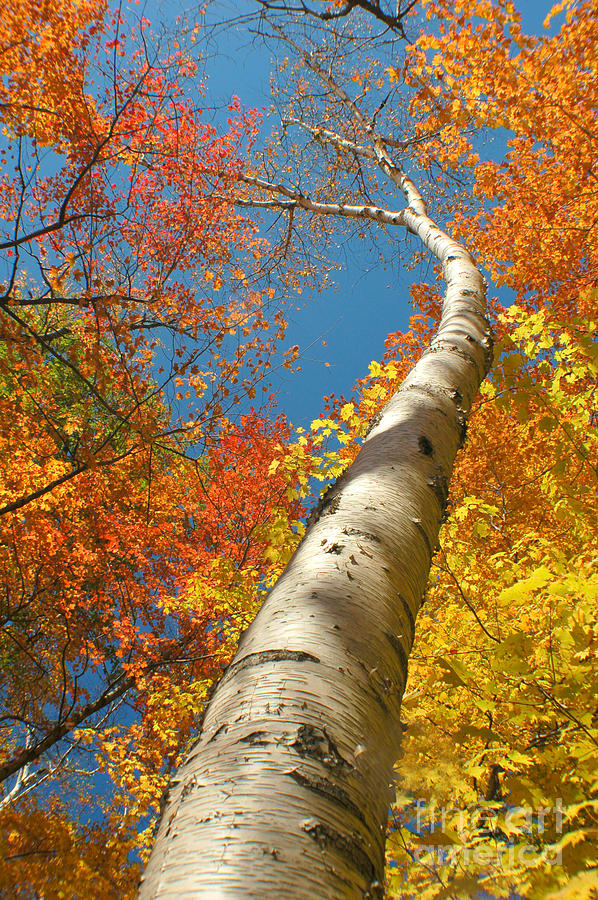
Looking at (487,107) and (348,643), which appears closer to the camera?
(348,643)

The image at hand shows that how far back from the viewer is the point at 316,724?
727 mm

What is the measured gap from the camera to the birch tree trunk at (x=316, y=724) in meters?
0.58

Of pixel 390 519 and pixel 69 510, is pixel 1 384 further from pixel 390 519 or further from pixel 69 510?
pixel 390 519

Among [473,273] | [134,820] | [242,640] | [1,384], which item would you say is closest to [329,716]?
[242,640]

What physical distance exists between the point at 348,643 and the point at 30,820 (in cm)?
684

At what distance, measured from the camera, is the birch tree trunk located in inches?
22.7

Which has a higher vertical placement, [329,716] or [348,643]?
[348,643]

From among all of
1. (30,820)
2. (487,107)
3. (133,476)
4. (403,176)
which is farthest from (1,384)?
(487,107)

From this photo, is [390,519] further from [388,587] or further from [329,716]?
[329,716]

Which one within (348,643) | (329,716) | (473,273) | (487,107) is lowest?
(329,716)

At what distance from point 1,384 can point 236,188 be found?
10.7 metres

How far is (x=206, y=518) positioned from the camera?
46.2 feet

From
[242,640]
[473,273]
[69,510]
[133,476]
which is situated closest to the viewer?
[242,640]

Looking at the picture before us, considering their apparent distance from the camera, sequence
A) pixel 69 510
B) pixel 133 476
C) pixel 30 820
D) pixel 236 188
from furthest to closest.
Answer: pixel 133 476, pixel 69 510, pixel 236 188, pixel 30 820
